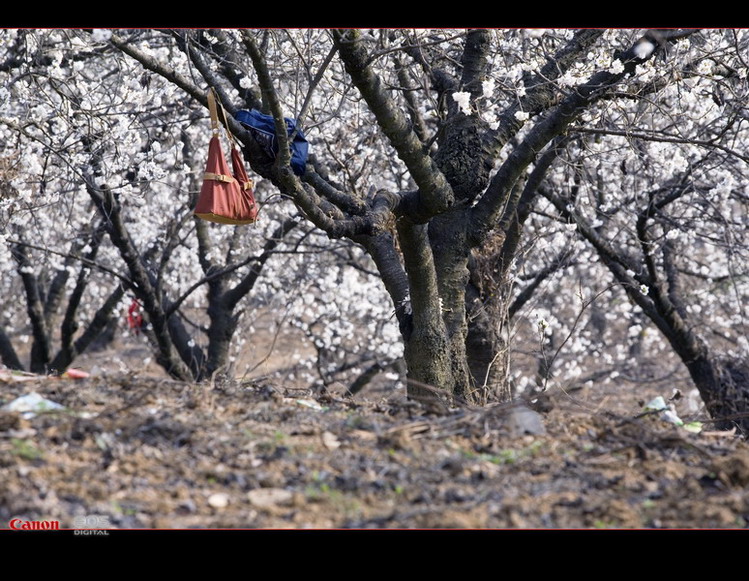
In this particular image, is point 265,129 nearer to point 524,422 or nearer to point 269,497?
point 524,422

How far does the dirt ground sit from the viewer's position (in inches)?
117

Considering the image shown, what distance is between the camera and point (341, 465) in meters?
3.43

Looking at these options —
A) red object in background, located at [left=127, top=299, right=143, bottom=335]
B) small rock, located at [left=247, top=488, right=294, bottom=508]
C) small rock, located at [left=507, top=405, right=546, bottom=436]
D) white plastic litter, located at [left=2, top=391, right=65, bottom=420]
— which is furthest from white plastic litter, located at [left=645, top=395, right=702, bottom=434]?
red object in background, located at [left=127, top=299, right=143, bottom=335]

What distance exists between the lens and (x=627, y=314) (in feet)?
44.9

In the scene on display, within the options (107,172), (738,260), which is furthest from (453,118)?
(738,260)

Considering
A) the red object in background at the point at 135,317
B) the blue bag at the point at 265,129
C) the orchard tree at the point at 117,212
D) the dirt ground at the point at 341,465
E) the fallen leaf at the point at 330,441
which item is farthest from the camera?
the red object in background at the point at 135,317

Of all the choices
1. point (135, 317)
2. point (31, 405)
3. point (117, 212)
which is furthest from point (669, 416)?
point (135, 317)

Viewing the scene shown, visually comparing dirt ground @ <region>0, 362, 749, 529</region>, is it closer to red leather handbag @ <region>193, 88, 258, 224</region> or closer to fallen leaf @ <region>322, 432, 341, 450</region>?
fallen leaf @ <region>322, 432, 341, 450</region>

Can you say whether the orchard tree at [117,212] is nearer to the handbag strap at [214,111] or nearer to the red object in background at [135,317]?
the red object in background at [135,317]

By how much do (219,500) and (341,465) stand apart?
1.93 feet

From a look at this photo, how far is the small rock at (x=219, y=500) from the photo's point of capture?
302 centimetres

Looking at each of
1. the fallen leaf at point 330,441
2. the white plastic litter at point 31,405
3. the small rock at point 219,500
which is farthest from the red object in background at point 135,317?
the small rock at point 219,500

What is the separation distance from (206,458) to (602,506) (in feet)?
5.34
